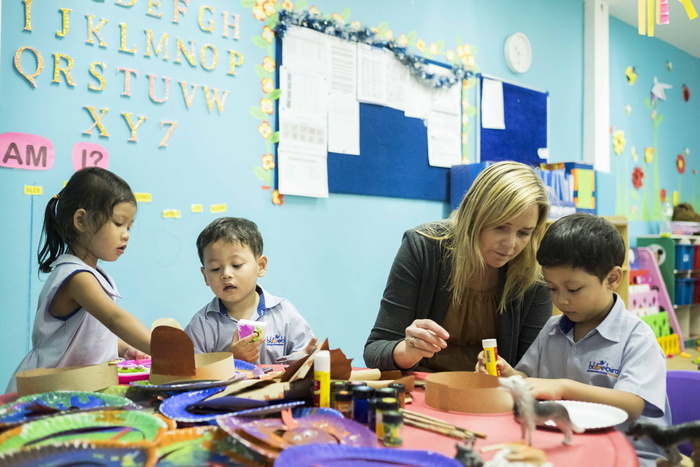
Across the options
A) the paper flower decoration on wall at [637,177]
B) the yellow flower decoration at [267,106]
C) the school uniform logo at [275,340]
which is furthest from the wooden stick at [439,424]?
the paper flower decoration on wall at [637,177]

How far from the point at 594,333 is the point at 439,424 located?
26.7 inches

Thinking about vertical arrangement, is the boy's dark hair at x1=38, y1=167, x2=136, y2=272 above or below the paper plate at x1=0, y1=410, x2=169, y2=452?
above

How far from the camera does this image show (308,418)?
0.94 meters

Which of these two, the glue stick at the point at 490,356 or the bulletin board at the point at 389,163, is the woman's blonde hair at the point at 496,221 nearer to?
the glue stick at the point at 490,356

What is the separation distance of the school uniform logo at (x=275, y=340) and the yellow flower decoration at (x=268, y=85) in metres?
1.46

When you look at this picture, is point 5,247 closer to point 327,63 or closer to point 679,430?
point 327,63

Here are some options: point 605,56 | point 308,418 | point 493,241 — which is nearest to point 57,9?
point 493,241

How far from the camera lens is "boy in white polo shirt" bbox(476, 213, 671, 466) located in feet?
4.25

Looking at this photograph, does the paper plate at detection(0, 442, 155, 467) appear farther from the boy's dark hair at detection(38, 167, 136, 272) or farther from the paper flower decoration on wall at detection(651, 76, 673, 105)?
the paper flower decoration on wall at detection(651, 76, 673, 105)


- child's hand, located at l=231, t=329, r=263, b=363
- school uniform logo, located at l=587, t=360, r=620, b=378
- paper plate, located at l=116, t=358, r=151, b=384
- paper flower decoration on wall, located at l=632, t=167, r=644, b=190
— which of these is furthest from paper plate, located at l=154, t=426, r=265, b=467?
paper flower decoration on wall, located at l=632, t=167, r=644, b=190

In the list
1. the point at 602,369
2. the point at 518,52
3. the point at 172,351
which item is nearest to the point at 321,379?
the point at 172,351

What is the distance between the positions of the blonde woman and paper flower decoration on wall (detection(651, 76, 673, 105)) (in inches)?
191

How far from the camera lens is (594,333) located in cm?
146

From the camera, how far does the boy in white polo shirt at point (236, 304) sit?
189cm
